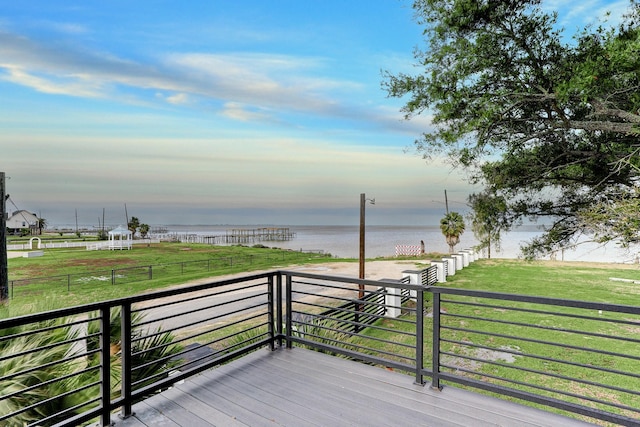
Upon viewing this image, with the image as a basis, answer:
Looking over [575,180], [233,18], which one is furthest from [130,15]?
[575,180]

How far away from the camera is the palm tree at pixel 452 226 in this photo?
2367 centimetres

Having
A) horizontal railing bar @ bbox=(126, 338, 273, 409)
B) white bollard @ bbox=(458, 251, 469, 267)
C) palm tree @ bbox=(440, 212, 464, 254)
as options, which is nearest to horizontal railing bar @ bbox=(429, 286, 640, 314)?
horizontal railing bar @ bbox=(126, 338, 273, 409)

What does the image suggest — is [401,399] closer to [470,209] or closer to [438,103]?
[438,103]

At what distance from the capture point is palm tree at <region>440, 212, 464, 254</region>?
77.7ft

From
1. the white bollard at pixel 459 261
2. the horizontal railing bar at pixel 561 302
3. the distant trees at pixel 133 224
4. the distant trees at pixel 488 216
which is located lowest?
the white bollard at pixel 459 261

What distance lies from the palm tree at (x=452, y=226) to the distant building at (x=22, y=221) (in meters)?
53.5

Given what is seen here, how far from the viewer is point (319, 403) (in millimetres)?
2428

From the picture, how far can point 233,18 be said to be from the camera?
7898 mm

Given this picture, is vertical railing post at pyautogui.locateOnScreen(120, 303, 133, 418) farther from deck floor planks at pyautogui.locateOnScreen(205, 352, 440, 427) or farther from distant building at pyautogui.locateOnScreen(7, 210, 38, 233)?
distant building at pyautogui.locateOnScreen(7, 210, 38, 233)

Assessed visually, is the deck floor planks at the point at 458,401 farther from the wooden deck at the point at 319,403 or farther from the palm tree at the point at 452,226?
the palm tree at the point at 452,226

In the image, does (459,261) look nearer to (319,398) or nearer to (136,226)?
(319,398)

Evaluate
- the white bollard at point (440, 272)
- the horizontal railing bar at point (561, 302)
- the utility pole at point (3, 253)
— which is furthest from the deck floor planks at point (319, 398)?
the white bollard at point (440, 272)

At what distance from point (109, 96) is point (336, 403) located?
12296 mm

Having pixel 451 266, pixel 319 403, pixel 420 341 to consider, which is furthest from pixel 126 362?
pixel 451 266
